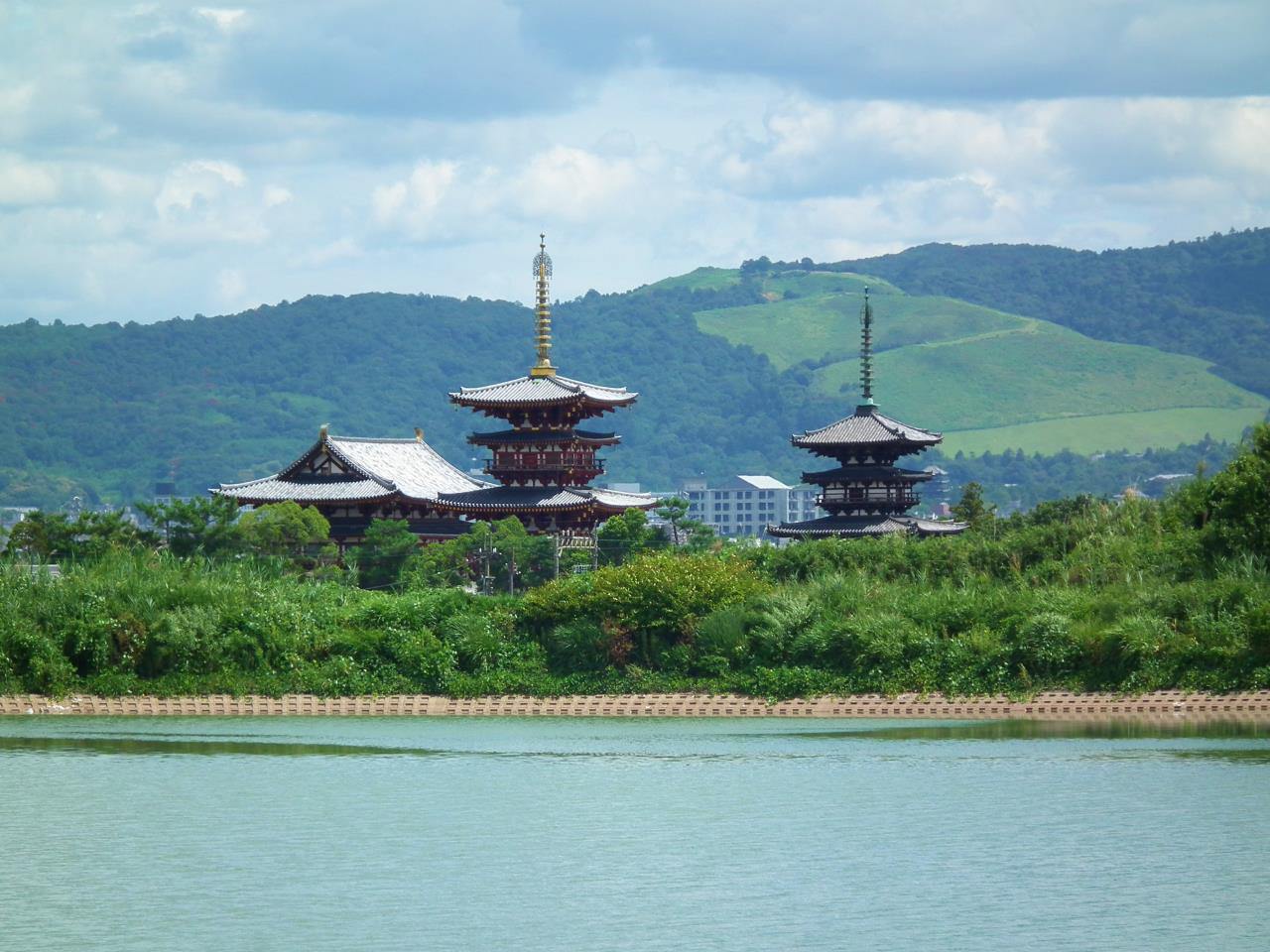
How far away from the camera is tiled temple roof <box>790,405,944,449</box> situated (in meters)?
78.9

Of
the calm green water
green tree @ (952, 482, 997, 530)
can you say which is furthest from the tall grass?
green tree @ (952, 482, 997, 530)

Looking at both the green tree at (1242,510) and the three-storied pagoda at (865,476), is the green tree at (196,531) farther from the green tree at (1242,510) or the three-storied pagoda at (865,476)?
the green tree at (1242,510)

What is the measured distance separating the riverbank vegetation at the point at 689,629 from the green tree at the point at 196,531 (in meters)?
17.7

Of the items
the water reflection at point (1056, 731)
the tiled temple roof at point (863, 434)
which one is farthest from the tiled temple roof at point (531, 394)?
the water reflection at point (1056, 731)

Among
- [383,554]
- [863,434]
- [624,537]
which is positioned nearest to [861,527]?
[863,434]

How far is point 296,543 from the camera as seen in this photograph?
72125 mm

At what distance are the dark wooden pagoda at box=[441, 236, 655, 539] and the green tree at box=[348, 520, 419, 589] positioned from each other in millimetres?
6738

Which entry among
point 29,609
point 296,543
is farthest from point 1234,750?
point 296,543

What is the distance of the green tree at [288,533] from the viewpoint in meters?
67.1

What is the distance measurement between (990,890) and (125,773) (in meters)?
14.3

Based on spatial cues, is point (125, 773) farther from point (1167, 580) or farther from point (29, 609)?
point (1167, 580)

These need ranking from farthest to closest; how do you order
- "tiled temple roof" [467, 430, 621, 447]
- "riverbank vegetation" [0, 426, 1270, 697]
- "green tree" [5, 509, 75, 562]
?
"tiled temple roof" [467, 430, 621, 447] → "green tree" [5, 509, 75, 562] → "riverbank vegetation" [0, 426, 1270, 697]

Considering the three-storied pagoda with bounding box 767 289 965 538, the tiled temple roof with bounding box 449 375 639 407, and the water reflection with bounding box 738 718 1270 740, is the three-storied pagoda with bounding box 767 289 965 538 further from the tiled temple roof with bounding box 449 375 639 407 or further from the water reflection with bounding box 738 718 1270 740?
the water reflection with bounding box 738 718 1270 740

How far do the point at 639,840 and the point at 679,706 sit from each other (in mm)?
15443
